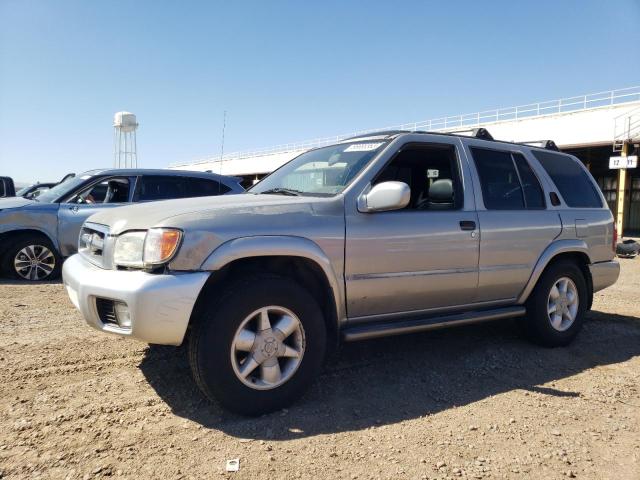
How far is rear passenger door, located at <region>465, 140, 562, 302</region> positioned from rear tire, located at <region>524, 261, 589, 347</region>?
0.92 ft

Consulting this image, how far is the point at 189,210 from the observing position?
289cm

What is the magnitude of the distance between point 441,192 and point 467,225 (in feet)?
1.13

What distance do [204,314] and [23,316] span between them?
3.44 metres

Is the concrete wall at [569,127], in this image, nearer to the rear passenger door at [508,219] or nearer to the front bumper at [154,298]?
the rear passenger door at [508,219]

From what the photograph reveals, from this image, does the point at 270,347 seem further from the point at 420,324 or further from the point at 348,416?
the point at 420,324

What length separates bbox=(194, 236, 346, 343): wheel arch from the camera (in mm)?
2795

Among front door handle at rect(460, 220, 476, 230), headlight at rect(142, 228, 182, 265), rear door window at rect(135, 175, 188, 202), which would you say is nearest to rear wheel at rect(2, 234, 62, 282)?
rear door window at rect(135, 175, 188, 202)

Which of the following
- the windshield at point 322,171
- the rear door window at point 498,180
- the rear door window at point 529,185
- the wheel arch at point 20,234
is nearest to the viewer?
the windshield at point 322,171

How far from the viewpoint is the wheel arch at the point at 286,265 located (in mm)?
2795

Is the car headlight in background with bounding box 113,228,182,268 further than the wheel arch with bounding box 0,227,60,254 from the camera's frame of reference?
No

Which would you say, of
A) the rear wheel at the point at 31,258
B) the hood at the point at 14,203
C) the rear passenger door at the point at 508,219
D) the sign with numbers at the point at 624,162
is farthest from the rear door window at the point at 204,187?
the sign with numbers at the point at 624,162

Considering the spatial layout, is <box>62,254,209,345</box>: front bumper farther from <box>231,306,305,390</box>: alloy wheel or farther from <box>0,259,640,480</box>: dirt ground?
<box>0,259,640,480</box>: dirt ground

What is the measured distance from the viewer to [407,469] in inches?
94.0

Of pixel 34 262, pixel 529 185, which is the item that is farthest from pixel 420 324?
pixel 34 262
